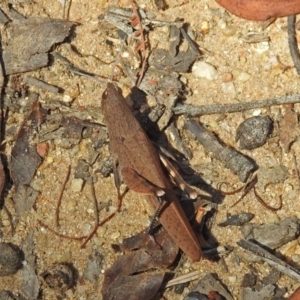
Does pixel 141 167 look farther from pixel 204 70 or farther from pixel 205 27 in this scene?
pixel 205 27

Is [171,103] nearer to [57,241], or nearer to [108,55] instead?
[108,55]

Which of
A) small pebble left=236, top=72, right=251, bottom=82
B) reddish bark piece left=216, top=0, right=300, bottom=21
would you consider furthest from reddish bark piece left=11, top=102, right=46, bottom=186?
reddish bark piece left=216, top=0, right=300, bottom=21

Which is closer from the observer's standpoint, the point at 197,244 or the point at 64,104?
the point at 197,244

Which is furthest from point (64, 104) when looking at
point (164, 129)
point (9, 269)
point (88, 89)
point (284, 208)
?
point (284, 208)

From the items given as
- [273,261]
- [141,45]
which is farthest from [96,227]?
[141,45]

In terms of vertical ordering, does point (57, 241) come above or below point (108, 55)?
below

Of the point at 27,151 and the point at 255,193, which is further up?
the point at 27,151
